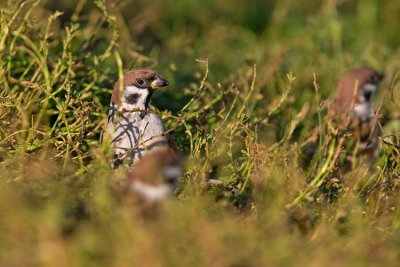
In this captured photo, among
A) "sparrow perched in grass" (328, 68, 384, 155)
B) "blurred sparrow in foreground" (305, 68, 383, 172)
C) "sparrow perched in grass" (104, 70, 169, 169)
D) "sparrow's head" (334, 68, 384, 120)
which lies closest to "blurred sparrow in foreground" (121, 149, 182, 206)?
"sparrow perched in grass" (104, 70, 169, 169)

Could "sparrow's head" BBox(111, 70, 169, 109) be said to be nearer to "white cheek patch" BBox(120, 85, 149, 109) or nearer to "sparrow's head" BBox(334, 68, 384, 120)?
"white cheek patch" BBox(120, 85, 149, 109)

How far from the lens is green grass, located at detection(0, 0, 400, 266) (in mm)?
3328

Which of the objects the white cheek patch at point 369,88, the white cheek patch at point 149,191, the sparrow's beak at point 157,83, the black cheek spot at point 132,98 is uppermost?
the white cheek patch at point 149,191

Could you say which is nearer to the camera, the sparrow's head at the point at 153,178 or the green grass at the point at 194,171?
the green grass at the point at 194,171

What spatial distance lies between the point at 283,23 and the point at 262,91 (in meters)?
2.52

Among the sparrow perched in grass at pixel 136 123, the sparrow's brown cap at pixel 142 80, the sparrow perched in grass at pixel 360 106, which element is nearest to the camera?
the sparrow perched in grass at pixel 136 123

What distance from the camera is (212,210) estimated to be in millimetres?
3980

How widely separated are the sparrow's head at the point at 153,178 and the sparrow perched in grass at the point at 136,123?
0.63 meters

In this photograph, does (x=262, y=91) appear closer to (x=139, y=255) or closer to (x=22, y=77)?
(x=22, y=77)

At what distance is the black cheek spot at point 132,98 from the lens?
508cm

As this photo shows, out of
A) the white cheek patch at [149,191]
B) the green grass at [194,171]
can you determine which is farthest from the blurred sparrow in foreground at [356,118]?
the white cheek patch at [149,191]

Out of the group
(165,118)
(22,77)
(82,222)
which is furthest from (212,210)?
(22,77)

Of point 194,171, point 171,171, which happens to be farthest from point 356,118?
point 171,171

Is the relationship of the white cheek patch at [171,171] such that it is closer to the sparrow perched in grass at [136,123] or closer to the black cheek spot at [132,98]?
the sparrow perched in grass at [136,123]
